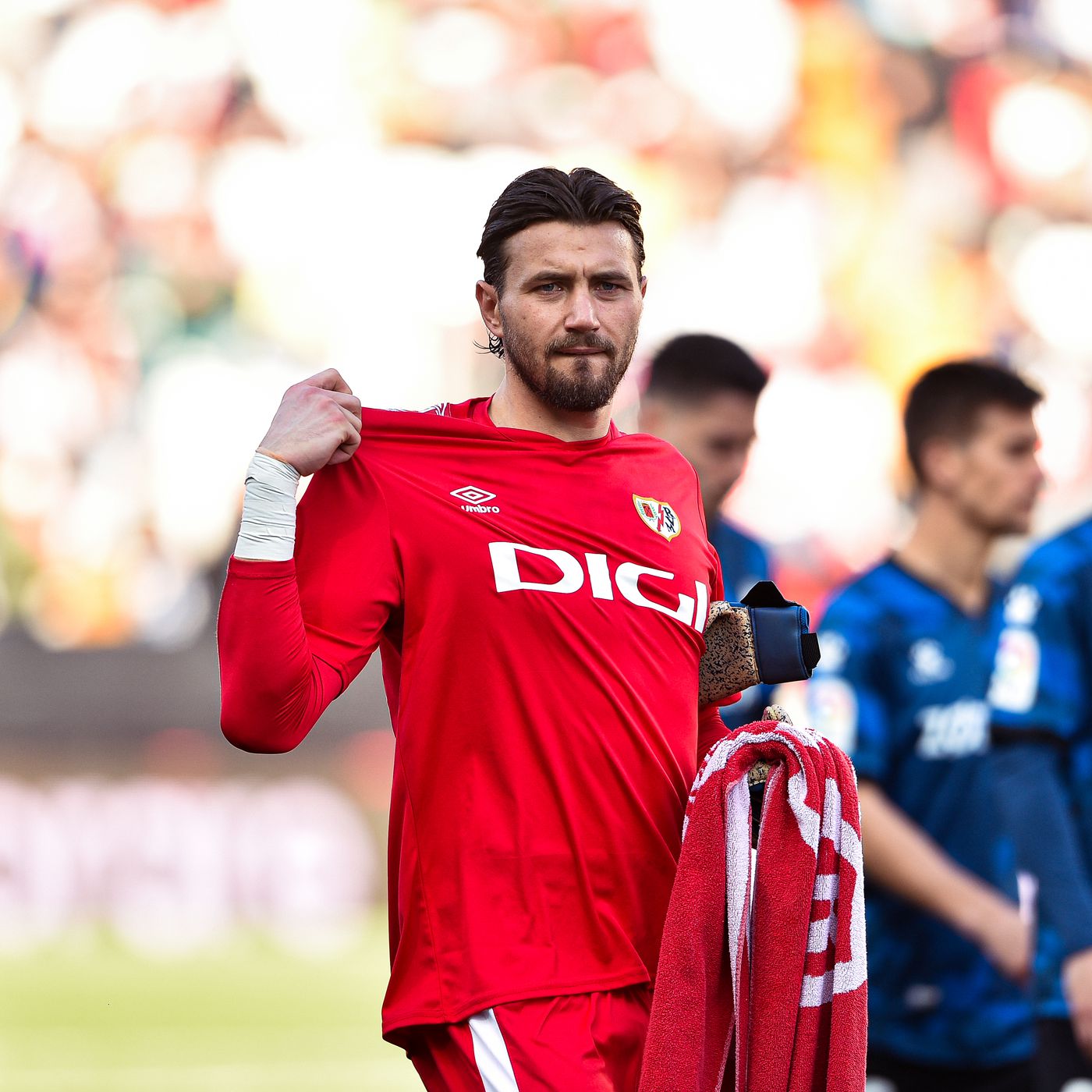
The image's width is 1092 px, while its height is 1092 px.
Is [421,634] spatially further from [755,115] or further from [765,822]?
[755,115]

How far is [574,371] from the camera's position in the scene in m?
2.48

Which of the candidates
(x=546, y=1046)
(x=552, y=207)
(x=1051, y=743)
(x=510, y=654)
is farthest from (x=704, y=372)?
(x=546, y=1046)

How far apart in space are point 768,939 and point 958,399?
8.84ft

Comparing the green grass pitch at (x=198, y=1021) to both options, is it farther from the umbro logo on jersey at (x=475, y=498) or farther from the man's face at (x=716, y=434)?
the umbro logo on jersey at (x=475, y=498)

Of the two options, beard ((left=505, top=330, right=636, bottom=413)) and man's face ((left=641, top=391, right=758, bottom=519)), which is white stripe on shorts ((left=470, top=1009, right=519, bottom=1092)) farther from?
man's face ((left=641, top=391, right=758, bottom=519))

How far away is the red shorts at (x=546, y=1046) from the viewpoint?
88.9 inches

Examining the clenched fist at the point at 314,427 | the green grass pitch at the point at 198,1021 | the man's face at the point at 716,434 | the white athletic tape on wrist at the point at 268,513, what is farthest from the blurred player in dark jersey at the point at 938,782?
the green grass pitch at the point at 198,1021

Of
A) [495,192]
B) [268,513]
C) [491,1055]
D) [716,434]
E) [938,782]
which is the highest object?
[495,192]

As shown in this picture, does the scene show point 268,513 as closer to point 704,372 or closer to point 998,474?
point 704,372

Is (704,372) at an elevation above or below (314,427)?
above

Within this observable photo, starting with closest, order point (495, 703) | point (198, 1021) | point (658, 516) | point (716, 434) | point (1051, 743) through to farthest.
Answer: point (495, 703), point (658, 516), point (1051, 743), point (716, 434), point (198, 1021)

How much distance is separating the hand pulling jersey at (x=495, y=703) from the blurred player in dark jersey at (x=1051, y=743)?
1056 mm

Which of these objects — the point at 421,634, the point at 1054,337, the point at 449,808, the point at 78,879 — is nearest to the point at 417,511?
the point at 421,634

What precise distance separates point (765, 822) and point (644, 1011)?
293 millimetres
